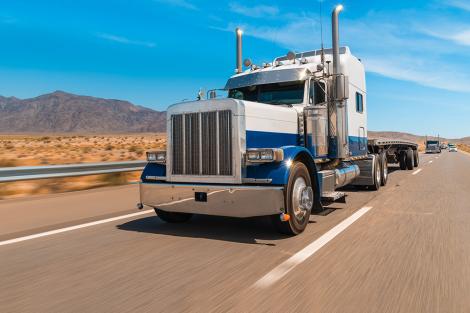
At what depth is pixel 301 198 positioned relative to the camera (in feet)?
19.0

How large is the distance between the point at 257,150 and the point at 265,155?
127 mm

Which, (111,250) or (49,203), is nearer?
(111,250)

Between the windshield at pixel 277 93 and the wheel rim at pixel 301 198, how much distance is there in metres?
1.84

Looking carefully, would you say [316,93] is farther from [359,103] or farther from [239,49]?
[359,103]

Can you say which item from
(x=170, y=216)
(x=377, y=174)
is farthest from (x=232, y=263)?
(x=377, y=174)

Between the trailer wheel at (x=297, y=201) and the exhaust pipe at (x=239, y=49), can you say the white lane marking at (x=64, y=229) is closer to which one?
the trailer wheel at (x=297, y=201)

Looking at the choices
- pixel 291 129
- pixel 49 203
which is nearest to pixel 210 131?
pixel 291 129

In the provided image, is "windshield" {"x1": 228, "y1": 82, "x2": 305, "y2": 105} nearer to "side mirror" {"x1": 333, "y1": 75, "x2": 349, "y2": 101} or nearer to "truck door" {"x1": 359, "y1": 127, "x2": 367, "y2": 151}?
"side mirror" {"x1": 333, "y1": 75, "x2": 349, "y2": 101}

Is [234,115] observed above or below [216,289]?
above

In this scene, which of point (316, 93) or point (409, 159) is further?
point (409, 159)

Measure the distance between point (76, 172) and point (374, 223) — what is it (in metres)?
7.47

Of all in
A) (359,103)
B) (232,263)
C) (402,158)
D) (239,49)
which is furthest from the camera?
(402,158)

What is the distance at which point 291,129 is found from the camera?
6629 millimetres

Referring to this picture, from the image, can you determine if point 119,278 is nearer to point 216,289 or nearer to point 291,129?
point 216,289
